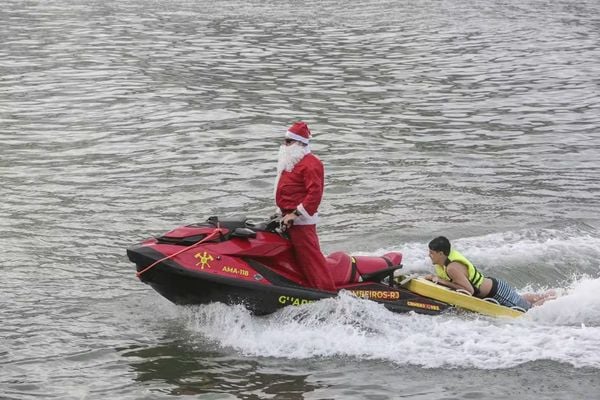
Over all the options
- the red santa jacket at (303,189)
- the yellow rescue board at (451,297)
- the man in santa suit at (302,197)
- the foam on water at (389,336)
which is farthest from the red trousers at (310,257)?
the yellow rescue board at (451,297)

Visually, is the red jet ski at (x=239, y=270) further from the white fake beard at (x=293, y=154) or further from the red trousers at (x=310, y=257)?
the white fake beard at (x=293, y=154)

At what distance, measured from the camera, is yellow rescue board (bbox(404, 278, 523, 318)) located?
1144cm

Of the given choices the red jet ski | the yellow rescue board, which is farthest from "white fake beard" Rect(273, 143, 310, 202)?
the yellow rescue board

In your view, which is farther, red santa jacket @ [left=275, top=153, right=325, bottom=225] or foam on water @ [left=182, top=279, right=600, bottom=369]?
red santa jacket @ [left=275, top=153, right=325, bottom=225]

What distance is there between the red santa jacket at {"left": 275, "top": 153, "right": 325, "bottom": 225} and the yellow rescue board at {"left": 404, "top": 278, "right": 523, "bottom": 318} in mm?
1541

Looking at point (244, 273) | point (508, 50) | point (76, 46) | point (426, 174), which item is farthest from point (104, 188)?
point (508, 50)

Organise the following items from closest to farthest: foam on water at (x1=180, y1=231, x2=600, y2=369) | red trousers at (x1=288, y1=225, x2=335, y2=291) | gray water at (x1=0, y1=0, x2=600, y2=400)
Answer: gray water at (x1=0, y1=0, x2=600, y2=400) → foam on water at (x1=180, y1=231, x2=600, y2=369) → red trousers at (x1=288, y1=225, x2=335, y2=291)

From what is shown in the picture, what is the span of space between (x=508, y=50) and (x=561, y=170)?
14.9 meters

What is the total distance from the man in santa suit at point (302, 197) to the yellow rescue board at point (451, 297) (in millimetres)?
1080

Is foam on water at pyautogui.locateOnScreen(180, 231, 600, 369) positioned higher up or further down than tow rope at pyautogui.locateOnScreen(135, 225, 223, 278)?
further down

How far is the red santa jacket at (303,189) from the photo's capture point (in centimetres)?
1068

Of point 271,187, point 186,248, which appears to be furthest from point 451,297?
point 271,187

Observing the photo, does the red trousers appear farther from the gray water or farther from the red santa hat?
the red santa hat

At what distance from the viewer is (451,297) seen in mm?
11461
